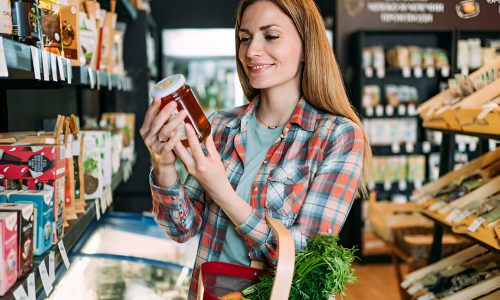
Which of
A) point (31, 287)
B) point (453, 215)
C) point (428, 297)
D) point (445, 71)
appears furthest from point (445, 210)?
point (445, 71)

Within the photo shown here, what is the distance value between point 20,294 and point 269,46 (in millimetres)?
959

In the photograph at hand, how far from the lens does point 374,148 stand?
5879 millimetres

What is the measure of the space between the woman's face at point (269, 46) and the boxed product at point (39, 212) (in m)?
0.68

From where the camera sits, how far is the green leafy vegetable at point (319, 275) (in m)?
1.28

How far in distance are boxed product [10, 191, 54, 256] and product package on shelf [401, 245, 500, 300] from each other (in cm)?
195

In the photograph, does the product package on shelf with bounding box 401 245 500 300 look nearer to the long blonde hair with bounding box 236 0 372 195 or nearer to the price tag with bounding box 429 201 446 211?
the price tag with bounding box 429 201 446 211

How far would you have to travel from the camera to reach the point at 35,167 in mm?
1561

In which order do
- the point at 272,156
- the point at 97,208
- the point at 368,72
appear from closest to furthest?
the point at 272,156 < the point at 97,208 < the point at 368,72

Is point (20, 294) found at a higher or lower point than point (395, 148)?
higher

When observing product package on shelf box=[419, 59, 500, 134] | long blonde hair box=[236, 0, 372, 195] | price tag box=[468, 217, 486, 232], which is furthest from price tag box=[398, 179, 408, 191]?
long blonde hair box=[236, 0, 372, 195]

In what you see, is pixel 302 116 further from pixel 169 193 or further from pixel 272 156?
pixel 169 193

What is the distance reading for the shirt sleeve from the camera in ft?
4.77

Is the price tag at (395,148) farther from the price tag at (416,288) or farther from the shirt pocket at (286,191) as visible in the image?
the shirt pocket at (286,191)

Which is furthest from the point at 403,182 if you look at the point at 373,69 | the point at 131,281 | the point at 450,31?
the point at 131,281
